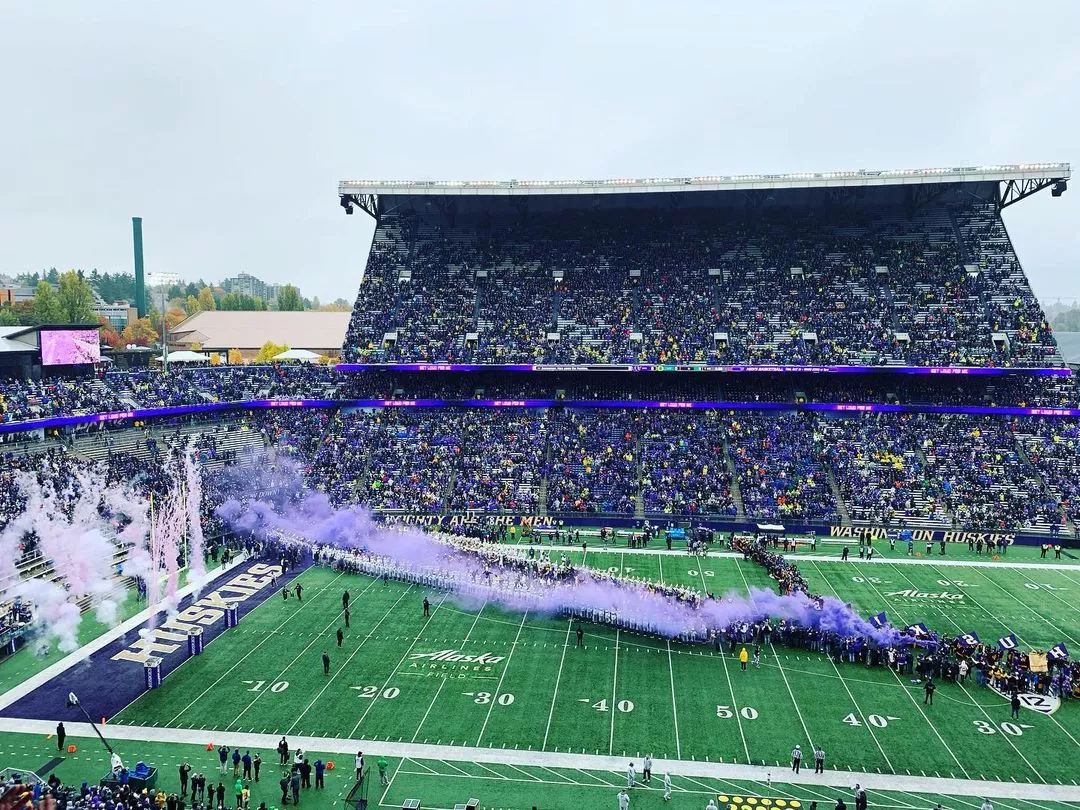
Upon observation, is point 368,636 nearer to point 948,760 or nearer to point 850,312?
point 948,760

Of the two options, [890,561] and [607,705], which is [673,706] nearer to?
[607,705]

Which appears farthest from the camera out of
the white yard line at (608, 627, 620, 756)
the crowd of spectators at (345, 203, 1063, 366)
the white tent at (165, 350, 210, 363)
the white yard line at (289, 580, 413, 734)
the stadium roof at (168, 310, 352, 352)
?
the stadium roof at (168, 310, 352, 352)

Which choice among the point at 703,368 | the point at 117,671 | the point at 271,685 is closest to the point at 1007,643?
the point at 271,685

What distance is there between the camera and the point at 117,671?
917 inches

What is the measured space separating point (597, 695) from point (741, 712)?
13.3 feet

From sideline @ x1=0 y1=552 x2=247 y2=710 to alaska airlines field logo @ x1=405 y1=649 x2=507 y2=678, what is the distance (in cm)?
971

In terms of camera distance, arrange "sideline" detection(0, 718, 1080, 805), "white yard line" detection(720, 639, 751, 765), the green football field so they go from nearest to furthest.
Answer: "sideline" detection(0, 718, 1080, 805) < "white yard line" detection(720, 639, 751, 765) < the green football field

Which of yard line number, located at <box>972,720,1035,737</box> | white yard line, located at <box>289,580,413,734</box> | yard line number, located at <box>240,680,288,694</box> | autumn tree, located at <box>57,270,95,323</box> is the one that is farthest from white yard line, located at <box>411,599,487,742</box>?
autumn tree, located at <box>57,270,95,323</box>

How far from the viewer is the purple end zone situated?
831 inches

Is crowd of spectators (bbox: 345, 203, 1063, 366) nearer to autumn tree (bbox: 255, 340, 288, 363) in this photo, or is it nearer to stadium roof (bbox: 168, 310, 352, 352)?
autumn tree (bbox: 255, 340, 288, 363)

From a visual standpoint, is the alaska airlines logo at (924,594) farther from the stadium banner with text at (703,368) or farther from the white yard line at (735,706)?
the stadium banner with text at (703,368)

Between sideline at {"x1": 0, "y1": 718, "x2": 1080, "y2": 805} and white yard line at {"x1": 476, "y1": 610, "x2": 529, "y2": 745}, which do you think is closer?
sideline at {"x1": 0, "y1": 718, "x2": 1080, "y2": 805}

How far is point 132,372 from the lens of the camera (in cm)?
4984

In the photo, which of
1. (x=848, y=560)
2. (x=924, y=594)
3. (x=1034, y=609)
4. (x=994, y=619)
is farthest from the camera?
(x=848, y=560)
